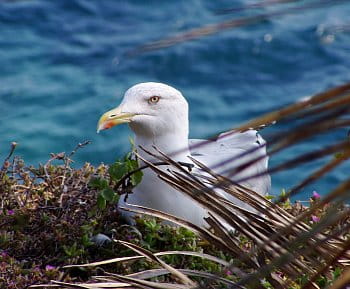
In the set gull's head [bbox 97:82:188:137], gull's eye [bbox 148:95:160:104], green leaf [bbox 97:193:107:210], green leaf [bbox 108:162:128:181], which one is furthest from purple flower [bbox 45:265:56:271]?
gull's eye [bbox 148:95:160:104]

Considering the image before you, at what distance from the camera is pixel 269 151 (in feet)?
3.42

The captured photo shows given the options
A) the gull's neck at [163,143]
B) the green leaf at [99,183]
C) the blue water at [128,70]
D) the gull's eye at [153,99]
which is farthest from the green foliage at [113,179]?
the blue water at [128,70]

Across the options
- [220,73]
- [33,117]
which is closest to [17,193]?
[33,117]

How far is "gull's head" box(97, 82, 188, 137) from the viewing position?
3.37 metres

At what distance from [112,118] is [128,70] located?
184 inches

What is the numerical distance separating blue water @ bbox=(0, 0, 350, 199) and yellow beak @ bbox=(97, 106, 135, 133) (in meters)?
3.70

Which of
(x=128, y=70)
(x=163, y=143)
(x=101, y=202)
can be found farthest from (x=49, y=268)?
(x=128, y=70)

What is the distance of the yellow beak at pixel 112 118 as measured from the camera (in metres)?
3.20

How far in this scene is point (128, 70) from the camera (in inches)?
310

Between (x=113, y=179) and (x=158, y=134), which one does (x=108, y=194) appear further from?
(x=158, y=134)

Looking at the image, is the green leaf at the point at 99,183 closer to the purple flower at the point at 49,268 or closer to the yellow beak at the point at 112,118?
the yellow beak at the point at 112,118

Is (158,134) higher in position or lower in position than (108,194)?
higher

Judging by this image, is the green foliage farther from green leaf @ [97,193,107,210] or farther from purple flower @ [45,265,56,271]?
purple flower @ [45,265,56,271]

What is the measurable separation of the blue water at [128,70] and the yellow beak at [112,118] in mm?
3695
